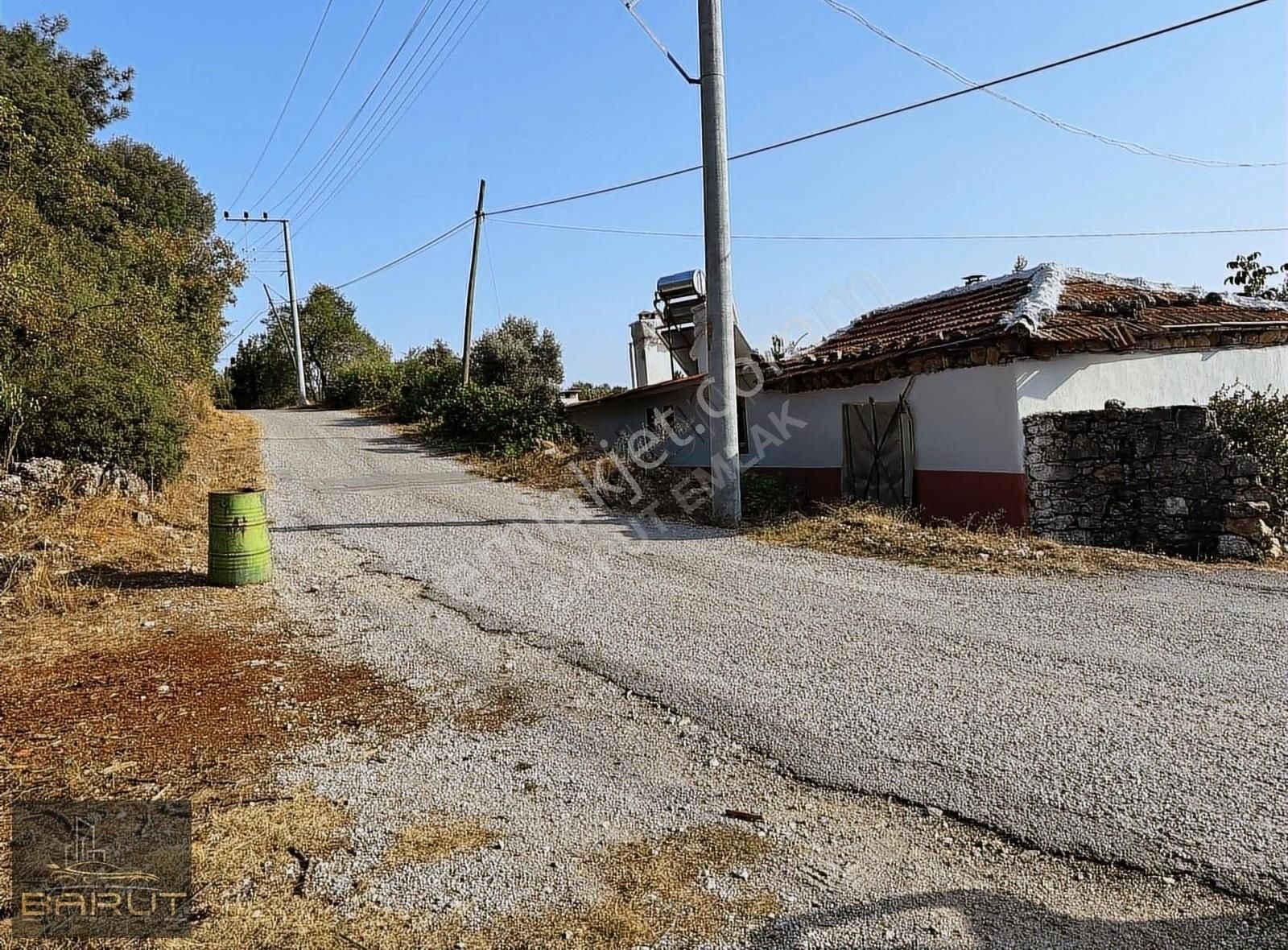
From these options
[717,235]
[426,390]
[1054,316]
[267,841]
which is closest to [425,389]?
[426,390]

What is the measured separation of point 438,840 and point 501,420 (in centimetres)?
1473

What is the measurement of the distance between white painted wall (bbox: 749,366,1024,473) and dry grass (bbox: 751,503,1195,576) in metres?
1.07

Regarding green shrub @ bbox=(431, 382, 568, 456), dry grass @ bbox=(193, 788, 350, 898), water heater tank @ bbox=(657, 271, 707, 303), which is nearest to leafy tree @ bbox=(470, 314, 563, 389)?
green shrub @ bbox=(431, 382, 568, 456)

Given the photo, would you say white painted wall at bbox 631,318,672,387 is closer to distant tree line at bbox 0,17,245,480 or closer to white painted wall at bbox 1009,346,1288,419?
distant tree line at bbox 0,17,245,480

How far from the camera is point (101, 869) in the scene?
10.6 feet

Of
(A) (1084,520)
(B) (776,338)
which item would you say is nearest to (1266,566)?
(A) (1084,520)

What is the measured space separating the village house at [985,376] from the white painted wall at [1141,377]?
0.8 inches

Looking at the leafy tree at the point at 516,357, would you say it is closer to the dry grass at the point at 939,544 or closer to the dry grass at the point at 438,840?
the dry grass at the point at 939,544

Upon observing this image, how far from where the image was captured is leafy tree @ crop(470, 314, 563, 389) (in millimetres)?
25312

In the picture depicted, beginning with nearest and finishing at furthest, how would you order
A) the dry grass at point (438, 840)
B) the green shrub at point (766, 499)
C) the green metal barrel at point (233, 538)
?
the dry grass at point (438, 840) → the green metal barrel at point (233, 538) → the green shrub at point (766, 499)

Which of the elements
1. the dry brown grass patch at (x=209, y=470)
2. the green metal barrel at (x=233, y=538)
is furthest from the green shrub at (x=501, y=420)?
the green metal barrel at (x=233, y=538)

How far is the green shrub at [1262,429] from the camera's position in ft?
32.6

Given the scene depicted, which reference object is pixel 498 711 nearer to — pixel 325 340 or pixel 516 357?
pixel 516 357

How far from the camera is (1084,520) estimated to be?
1038 cm
